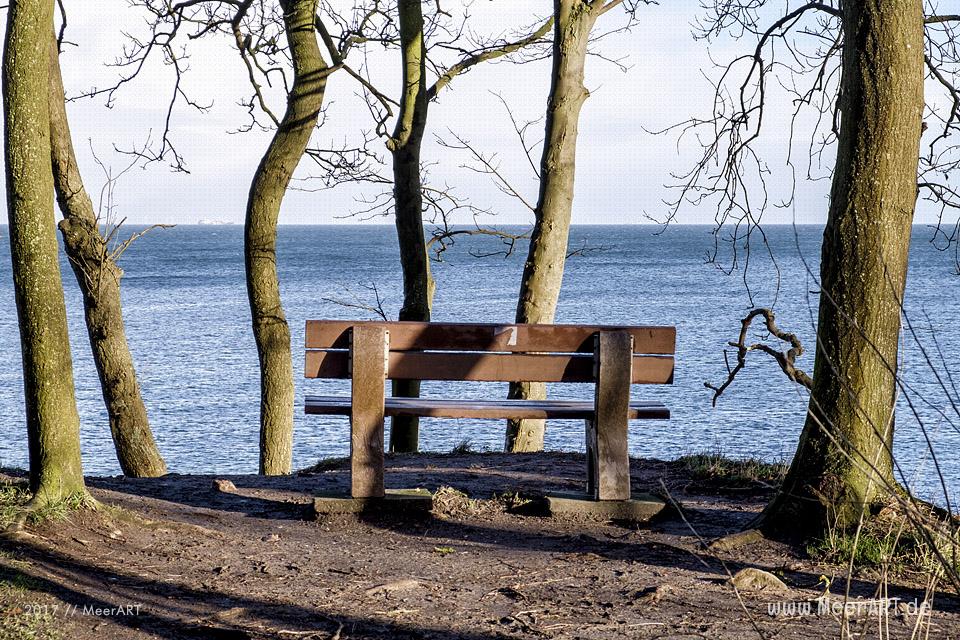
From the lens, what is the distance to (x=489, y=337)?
513cm

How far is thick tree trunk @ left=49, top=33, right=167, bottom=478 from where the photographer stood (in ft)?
26.9

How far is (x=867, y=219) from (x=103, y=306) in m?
6.53

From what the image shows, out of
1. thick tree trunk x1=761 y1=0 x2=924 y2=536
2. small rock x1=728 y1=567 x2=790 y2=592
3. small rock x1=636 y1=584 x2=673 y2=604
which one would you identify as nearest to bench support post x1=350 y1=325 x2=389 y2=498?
small rock x1=636 y1=584 x2=673 y2=604

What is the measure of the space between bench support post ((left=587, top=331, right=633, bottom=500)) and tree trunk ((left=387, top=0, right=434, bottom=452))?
4.59 m

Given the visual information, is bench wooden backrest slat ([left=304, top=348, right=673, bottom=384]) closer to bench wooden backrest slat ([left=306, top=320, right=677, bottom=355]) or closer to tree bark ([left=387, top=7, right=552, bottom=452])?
bench wooden backrest slat ([left=306, top=320, right=677, bottom=355])

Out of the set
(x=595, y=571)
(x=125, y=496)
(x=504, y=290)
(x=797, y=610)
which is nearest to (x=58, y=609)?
(x=125, y=496)

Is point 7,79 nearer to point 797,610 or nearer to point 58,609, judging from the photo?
point 58,609

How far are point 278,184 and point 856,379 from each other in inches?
234

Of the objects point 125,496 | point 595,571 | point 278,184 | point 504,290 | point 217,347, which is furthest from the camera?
point 504,290

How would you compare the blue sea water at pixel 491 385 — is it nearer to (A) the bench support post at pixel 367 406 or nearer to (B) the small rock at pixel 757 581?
(B) the small rock at pixel 757 581

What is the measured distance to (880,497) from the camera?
15.1ft

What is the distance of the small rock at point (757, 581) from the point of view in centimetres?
401

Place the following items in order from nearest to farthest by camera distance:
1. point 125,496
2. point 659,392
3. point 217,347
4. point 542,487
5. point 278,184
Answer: point 125,496, point 542,487, point 278,184, point 659,392, point 217,347

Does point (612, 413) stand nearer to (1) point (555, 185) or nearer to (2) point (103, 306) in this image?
(1) point (555, 185)
